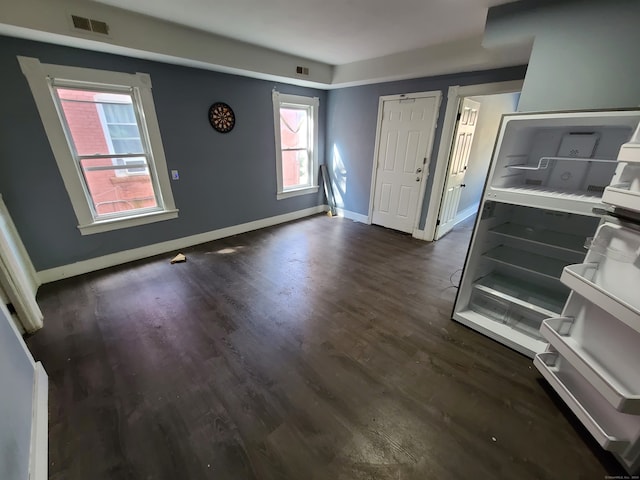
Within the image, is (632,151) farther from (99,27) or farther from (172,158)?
(172,158)

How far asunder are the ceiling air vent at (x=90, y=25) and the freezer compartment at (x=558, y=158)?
11.7ft

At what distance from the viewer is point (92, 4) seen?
2281 mm

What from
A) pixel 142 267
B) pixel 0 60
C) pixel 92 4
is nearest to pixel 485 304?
pixel 142 267

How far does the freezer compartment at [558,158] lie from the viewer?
5.26 feet

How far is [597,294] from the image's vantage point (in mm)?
1330

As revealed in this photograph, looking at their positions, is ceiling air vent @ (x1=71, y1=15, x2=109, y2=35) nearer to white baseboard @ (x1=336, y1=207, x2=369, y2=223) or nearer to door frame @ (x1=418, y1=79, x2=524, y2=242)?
door frame @ (x1=418, y1=79, x2=524, y2=242)

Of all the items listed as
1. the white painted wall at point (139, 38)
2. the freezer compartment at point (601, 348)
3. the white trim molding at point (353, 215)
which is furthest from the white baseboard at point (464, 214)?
the white painted wall at point (139, 38)

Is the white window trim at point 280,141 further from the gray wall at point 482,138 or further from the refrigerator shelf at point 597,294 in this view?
the refrigerator shelf at point 597,294

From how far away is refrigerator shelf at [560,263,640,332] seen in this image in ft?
3.79

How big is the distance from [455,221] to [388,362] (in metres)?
3.84

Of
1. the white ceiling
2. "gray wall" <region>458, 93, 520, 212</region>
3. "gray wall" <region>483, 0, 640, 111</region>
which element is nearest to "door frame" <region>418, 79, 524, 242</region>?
the white ceiling

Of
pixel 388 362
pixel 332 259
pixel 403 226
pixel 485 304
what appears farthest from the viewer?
pixel 403 226

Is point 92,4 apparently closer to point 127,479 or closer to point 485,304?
point 127,479

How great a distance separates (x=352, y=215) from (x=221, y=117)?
9.57 feet
